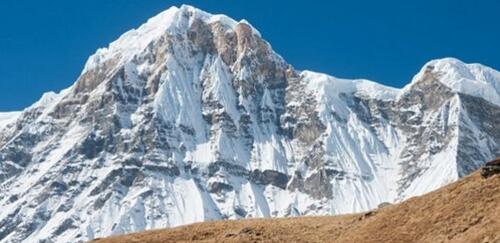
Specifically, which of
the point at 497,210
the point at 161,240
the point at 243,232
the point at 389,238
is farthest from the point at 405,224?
the point at 161,240

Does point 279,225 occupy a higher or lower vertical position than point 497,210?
higher

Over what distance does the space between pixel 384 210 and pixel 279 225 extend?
20.3 ft

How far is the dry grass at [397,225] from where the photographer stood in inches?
1954

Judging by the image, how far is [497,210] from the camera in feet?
161

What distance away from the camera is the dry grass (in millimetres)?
49625

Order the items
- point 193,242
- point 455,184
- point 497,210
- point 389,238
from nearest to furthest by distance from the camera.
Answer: point 497,210 → point 389,238 → point 455,184 → point 193,242

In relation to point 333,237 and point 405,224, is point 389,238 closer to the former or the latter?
point 405,224

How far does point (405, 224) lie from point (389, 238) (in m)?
1.29

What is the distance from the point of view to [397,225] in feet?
176

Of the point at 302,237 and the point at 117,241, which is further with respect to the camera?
the point at 117,241

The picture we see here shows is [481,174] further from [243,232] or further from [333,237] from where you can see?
[243,232]

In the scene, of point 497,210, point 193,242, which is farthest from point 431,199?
point 193,242

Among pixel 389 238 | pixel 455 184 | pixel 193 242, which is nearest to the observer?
pixel 389 238

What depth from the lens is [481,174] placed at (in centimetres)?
5453
